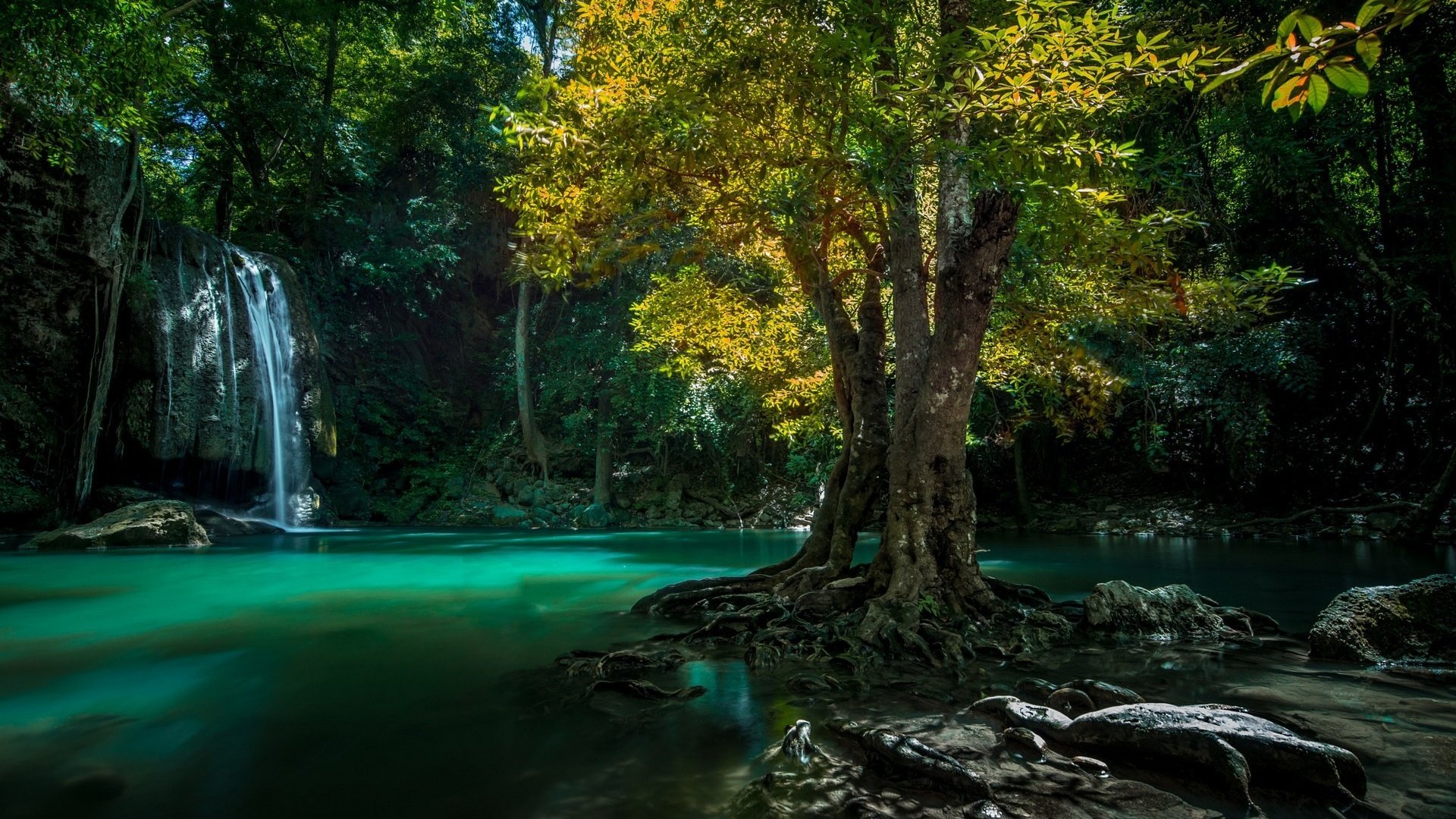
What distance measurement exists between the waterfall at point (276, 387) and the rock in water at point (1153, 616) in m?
20.2

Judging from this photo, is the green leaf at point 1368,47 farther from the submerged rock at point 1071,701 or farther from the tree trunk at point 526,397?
the tree trunk at point 526,397

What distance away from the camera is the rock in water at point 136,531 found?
1349cm

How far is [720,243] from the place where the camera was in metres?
7.95

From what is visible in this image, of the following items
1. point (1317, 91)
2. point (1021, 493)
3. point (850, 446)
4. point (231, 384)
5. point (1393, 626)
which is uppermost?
point (231, 384)

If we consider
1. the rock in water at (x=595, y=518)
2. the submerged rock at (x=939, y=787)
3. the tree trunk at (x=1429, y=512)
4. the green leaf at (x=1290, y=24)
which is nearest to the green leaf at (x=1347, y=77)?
the green leaf at (x=1290, y=24)

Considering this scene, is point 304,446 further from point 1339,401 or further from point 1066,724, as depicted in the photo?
point 1339,401

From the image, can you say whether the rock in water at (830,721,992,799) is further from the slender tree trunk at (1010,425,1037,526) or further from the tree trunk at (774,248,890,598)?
the slender tree trunk at (1010,425,1037,526)

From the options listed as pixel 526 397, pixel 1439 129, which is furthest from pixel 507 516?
pixel 1439 129

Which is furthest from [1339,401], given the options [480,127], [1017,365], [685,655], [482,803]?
[480,127]

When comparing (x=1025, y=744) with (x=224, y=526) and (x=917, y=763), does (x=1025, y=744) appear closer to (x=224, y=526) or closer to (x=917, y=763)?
(x=917, y=763)

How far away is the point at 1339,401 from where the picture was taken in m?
A: 17.1

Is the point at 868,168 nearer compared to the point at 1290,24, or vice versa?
the point at 1290,24

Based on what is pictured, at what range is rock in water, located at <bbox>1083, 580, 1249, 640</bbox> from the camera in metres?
6.27

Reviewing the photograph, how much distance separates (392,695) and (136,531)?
13.6m
